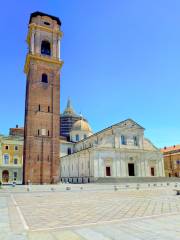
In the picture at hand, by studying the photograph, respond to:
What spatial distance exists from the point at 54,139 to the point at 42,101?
7.03m

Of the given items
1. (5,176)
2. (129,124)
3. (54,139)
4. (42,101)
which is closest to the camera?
(54,139)

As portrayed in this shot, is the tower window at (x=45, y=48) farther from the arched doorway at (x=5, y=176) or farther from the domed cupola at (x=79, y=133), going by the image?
the arched doorway at (x=5, y=176)

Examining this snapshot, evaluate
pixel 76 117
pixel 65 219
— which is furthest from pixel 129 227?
pixel 76 117

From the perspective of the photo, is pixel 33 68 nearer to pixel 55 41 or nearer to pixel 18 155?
pixel 55 41

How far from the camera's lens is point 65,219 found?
274 inches

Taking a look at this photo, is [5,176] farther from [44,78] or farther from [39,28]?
[39,28]

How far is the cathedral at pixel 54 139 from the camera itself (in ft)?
117

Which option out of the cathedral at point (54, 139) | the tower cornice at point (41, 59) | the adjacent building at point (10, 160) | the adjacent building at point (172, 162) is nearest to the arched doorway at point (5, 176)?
the adjacent building at point (10, 160)

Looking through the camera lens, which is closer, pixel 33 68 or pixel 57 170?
pixel 57 170

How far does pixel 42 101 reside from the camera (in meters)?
38.3

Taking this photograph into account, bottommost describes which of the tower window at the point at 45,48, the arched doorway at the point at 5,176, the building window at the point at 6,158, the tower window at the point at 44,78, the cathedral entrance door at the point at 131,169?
the arched doorway at the point at 5,176

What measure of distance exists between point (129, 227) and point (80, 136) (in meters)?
56.4

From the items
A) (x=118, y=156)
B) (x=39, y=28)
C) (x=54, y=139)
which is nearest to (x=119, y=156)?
(x=118, y=156)

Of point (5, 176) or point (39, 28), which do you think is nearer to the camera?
point (39, 28)
